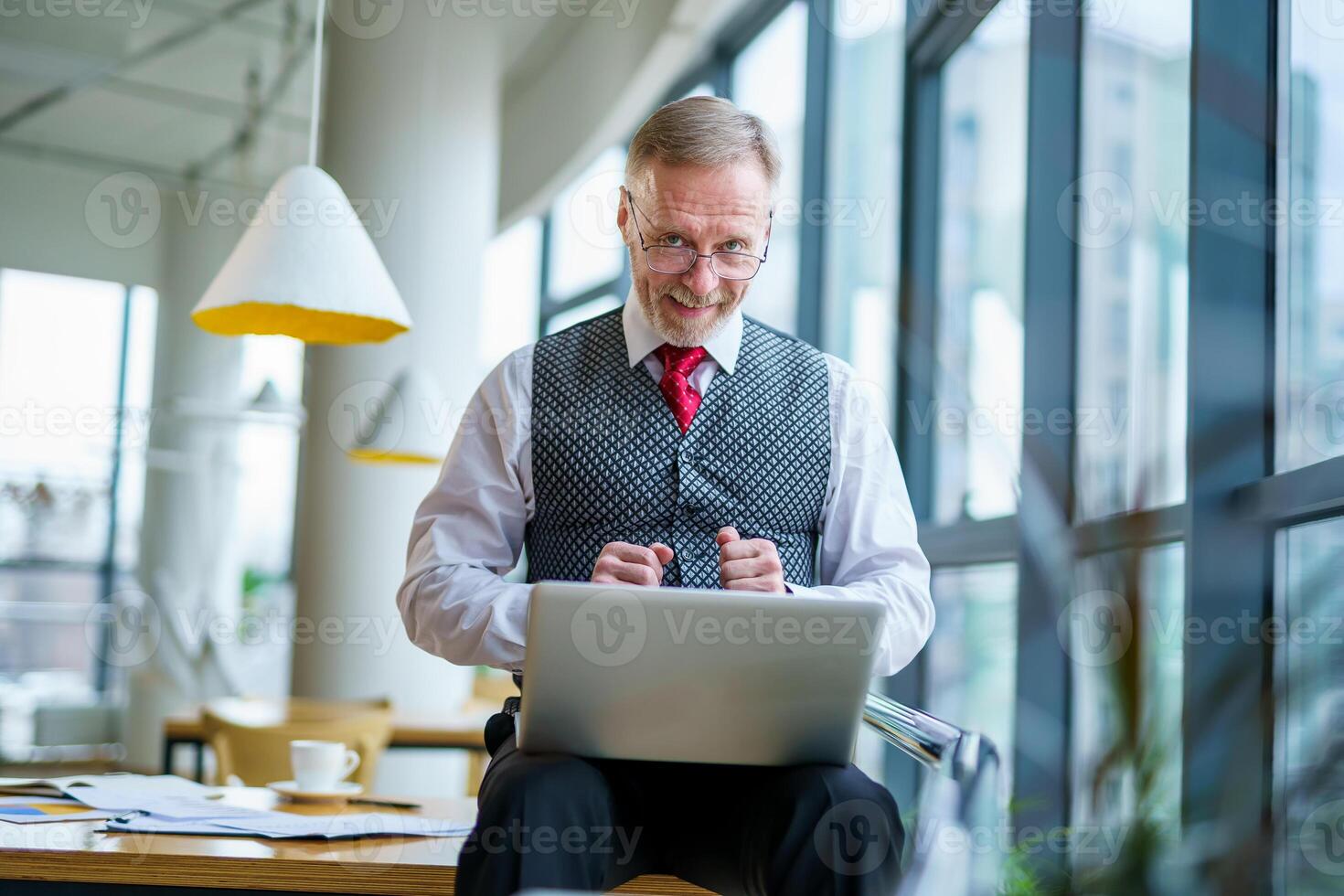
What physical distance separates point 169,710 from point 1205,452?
28.7 feet

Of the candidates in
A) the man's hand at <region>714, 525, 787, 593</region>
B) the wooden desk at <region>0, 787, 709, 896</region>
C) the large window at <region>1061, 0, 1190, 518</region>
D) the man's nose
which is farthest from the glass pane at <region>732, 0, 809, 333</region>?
the wooden desk at <region>0, 787, 709, 896</region>

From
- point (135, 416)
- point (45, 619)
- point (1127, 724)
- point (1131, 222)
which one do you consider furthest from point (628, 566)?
point (45, 619)

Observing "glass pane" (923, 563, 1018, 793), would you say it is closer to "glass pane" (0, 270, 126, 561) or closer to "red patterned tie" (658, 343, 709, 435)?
"red patterned tie" (658, 343, 709, 435)

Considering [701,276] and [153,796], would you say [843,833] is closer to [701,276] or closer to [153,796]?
[701,276]

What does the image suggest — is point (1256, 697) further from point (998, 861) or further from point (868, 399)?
point (868, 399)

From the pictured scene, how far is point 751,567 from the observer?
1.67m

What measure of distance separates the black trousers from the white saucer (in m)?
0.76

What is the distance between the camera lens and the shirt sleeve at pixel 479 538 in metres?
1.80

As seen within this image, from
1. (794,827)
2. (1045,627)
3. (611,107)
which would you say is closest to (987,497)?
(794,827)

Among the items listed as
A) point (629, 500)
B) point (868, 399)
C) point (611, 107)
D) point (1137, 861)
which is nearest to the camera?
point (1137, 861)

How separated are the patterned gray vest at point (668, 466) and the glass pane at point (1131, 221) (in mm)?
901

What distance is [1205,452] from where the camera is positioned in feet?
2.48

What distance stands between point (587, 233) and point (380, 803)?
596cm

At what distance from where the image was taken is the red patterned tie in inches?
82.5
